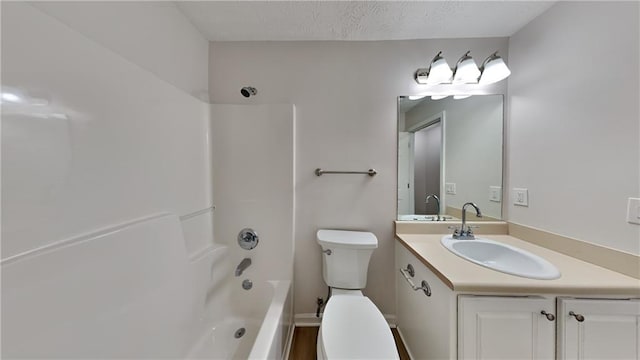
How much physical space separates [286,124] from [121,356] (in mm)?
1492

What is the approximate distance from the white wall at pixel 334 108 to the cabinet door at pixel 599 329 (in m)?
1.00

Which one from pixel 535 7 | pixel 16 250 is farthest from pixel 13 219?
pixel 535 7

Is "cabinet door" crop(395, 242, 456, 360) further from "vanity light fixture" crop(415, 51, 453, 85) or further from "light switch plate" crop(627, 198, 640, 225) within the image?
"vanity light fixture" crop(415, 51, 453, 85)

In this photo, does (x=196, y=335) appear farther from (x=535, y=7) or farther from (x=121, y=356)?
(x=535, y=7)

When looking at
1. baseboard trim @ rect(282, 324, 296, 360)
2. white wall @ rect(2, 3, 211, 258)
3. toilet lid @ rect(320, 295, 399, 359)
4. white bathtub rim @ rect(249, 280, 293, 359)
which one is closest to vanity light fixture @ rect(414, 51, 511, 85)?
toilet lid @ rect(320, 295, 399, 359)

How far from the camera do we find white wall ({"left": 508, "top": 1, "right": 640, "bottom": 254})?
3.42 feet

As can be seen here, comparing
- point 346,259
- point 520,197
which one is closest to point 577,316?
point 520,197

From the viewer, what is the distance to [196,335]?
144cm

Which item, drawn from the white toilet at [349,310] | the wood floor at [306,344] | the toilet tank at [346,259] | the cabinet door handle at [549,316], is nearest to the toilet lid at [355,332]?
the white toilet at [349,310]

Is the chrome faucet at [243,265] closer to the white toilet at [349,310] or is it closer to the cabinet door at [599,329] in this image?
the white toilet at [349,310]

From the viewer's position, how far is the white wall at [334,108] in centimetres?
179

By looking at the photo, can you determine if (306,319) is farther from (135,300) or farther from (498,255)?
(498,255)

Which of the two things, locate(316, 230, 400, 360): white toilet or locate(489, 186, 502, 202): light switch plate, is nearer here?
locate(316, 230, 400, 360): white toilet

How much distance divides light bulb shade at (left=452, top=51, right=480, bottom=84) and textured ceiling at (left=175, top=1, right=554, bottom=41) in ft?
0.75
